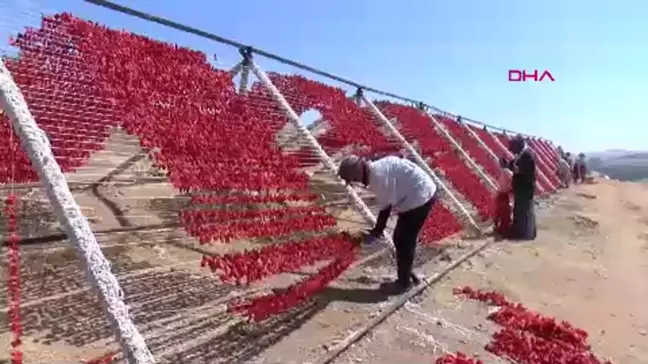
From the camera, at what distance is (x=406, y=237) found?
20.7 feet

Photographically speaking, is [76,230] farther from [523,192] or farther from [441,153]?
[441,153]

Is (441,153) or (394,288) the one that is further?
(441,153)

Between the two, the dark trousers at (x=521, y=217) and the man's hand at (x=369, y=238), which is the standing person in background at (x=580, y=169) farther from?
the man's hand at (x=369, y=238)

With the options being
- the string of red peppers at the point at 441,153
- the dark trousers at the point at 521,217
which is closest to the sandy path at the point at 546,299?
the dark trousers at the point at 521,217

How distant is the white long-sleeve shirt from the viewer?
239 inches

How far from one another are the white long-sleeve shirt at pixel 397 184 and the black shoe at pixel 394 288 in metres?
0.76

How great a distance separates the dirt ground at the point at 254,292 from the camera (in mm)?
4574

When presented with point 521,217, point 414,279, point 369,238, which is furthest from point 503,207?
point 369,238

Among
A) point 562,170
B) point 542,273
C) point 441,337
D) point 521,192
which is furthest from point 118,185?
point 562,170

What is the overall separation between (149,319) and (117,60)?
2039mm

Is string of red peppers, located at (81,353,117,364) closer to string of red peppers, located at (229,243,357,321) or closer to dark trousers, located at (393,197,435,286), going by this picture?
string of red peppers, located at (229,243,357,321)

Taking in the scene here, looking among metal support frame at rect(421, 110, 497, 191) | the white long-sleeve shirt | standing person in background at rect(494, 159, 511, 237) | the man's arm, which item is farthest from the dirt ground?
metal support frame at rect(421, 110, 497, 191)

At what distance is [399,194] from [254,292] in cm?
172

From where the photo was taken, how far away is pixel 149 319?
4.79 m
